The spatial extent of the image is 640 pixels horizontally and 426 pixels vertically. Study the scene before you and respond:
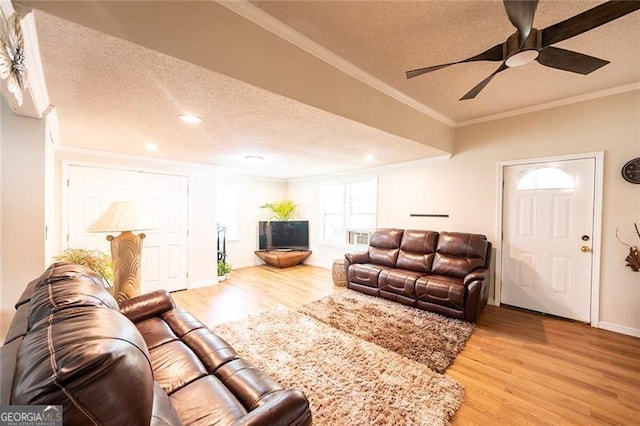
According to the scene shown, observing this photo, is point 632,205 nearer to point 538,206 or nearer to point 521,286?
point 538,206

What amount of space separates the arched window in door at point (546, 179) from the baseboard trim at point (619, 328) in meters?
1.59

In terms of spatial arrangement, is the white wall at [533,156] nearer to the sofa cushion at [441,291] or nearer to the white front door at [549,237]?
the white front door at [549,237]

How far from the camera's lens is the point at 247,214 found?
6.22 meters

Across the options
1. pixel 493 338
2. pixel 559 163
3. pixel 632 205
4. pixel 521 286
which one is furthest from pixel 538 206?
pixel 493 338

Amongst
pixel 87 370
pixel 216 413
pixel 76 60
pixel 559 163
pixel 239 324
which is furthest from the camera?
pixel 559 163

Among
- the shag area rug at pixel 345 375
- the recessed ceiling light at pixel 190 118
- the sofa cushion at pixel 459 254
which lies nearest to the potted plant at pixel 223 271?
the shag area rug at pixel 345 375

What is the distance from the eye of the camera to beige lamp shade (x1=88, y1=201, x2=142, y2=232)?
229cm

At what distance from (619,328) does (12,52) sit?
541 centimetres

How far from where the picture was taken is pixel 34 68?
156 cm

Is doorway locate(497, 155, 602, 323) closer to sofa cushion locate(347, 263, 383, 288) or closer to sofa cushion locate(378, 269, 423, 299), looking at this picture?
sofa cushion locate(378, 269, 423, 299)

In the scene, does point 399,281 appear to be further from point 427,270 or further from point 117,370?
point 117,370

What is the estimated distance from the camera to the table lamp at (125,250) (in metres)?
2.35

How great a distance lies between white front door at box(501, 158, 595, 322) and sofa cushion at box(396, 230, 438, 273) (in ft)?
3.10

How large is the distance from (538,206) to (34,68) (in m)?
4.96
